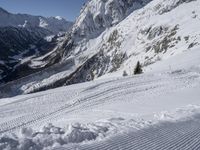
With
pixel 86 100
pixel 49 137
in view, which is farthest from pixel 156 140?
pixel 86 100

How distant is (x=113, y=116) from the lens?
15250 millimetres

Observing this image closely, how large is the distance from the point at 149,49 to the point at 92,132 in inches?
3075

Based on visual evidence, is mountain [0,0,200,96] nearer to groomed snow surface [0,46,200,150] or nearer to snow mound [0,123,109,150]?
groomed snow surface [0,46,200,150]

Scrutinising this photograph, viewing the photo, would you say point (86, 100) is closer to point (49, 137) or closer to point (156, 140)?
point (156, 140)

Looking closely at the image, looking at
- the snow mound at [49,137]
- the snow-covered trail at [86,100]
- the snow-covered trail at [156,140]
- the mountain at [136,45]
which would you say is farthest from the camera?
the mountain at [136,45]

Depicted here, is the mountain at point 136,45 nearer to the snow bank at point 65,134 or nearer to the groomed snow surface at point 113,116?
the groomed snow surface at point 113,116

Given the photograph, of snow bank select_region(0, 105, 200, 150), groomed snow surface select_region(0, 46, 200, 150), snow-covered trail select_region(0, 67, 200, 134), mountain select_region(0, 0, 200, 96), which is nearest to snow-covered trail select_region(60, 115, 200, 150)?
groomed snow surface select_region(0, 46, 200, 150)

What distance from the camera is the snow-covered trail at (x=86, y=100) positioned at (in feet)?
57.9

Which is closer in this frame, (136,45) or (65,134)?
(65,134)

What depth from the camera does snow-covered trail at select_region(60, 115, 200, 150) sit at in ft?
30.1

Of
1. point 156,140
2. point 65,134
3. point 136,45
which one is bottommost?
point 156,140

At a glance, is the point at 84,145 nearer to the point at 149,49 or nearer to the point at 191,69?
the point at 191,69

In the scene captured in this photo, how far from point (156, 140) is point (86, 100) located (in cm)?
1184

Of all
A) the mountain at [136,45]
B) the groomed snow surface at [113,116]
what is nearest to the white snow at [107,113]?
the groomed snow surface at [113,116]
